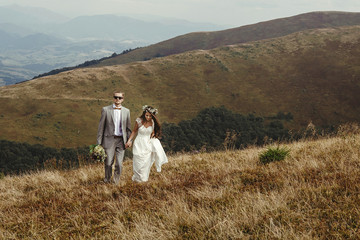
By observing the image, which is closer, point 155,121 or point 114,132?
point 114,132

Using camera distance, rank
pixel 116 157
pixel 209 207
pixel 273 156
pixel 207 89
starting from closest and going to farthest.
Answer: pixel 209 207 → pixel 116 157 → pixel 273 156 → pixel 207 89

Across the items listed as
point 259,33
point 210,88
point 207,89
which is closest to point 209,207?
point 207,89

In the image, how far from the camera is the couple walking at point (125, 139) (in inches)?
263

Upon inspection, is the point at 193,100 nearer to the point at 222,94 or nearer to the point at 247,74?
the point at 222,94

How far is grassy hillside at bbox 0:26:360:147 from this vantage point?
62.6 meters

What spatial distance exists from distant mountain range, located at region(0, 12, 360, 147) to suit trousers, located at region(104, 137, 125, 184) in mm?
53554

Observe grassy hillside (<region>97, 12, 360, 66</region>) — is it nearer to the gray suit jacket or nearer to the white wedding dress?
the gray suit jacket

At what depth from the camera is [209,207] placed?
4.12m

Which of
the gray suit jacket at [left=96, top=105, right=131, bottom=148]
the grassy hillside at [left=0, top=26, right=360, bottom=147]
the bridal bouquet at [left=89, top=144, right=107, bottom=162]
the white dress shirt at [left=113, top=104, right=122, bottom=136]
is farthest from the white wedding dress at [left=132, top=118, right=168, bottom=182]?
the grassy hillside at [left=0, top=26, right=360, bottom=147]

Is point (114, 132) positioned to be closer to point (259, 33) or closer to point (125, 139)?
point (125, 139)

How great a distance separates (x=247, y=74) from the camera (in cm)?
8912

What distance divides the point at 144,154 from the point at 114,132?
1017 millimetres

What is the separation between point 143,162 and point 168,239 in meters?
3.42

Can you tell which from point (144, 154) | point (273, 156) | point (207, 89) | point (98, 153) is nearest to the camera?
point (98, 153)
